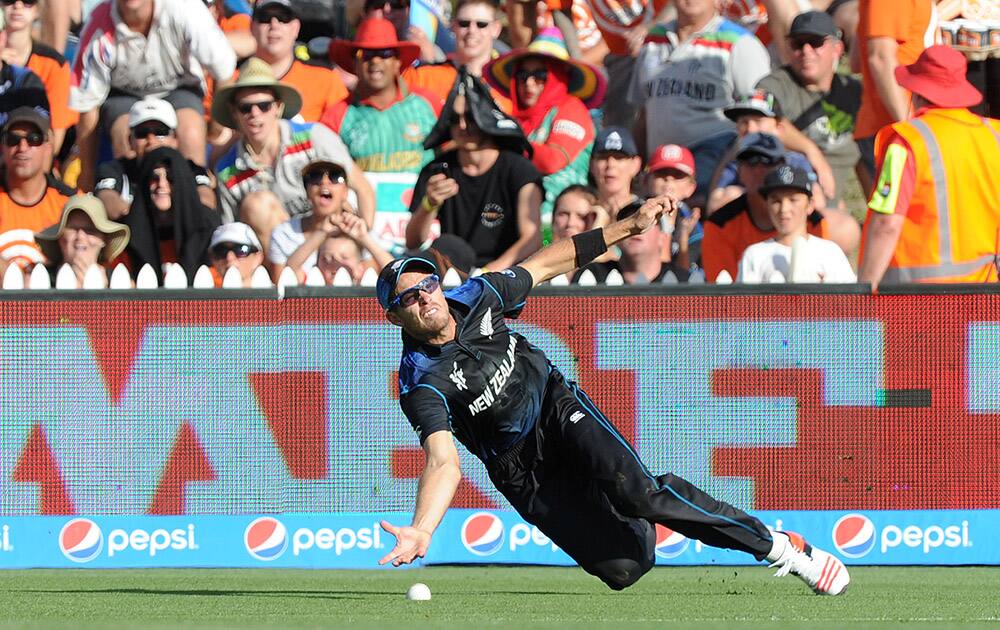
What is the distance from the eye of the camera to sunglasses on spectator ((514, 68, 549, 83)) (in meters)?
13.1

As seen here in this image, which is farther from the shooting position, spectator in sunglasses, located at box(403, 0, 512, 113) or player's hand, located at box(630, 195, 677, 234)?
spectator in sunglasses, located at box(403, 0, 512, 113)

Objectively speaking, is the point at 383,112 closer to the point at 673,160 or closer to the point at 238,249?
the point at 238,249

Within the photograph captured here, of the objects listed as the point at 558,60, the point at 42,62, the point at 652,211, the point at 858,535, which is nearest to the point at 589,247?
the point at 652,211

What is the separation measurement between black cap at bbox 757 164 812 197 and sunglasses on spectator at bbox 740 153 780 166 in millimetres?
645

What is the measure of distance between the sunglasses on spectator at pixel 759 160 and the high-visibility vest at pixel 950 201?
0.93 m

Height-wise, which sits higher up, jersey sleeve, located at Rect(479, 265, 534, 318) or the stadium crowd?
jersey sleeve, located at Rect(479, 265, 534, 318)

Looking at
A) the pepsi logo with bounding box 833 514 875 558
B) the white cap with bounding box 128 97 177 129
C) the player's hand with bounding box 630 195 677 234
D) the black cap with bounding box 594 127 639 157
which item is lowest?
the pepsi logo with bounding box 833 514 875 558

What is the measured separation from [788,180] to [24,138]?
537cm

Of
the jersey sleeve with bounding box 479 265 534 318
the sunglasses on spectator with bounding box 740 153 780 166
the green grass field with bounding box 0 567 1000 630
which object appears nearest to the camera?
the green grass field with bounding box 0 567 1000 630

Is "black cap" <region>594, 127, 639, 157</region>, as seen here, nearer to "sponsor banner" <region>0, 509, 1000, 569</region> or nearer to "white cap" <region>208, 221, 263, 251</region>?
"white cap" <region>208, 221, 263, 251</region>

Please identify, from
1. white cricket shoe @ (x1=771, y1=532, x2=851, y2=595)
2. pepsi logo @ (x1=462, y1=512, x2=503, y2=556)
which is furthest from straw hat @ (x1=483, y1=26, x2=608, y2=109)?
white cricket shoe @ (x1=771, y1=532, x2=851, y2=595)

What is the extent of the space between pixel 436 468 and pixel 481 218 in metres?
4.69

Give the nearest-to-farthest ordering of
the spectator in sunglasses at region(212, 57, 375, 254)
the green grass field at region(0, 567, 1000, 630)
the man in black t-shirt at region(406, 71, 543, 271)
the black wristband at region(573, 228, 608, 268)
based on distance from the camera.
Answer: the green grass field at region(0, 567, 1000, 630) < the black wristband at region(573, 228, 608, 268) < the man in black t-shirt at region(406, 71, 543, 271) < the spectator in sunglasses at region(212, 57, 375, 254)

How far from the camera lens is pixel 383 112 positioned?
43.3 feet
